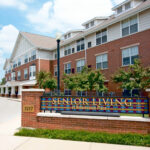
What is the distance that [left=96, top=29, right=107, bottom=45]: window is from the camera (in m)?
19.0

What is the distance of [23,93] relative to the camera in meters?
7.25

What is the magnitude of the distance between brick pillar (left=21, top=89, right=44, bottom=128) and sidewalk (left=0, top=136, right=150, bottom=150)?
45.8 inches

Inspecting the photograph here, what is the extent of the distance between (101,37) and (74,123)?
15212 millimetres

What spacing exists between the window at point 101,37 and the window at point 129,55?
349 centimetres

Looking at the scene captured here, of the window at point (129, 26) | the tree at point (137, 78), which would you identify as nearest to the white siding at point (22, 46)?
the window at point (129, 26)

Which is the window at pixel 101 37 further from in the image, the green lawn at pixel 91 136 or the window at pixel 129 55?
the green lawn at pixel 91 136

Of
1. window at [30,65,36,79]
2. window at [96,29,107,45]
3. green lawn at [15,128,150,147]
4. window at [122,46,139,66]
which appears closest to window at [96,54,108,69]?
window at [96,29,107,45]

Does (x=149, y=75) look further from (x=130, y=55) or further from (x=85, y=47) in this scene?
(x=85, y=47)

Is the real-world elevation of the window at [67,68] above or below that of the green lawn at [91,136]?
above

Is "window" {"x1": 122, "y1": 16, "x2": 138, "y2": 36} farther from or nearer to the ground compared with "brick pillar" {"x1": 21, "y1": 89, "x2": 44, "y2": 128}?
farther from the ground

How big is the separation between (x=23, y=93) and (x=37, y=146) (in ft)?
9.32

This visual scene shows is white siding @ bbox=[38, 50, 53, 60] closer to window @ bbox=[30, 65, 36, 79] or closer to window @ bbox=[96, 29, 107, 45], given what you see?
window @ bbox=[30, 65, 36, 79]

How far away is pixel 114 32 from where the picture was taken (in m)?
17.8

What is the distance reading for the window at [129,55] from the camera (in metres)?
15.6
